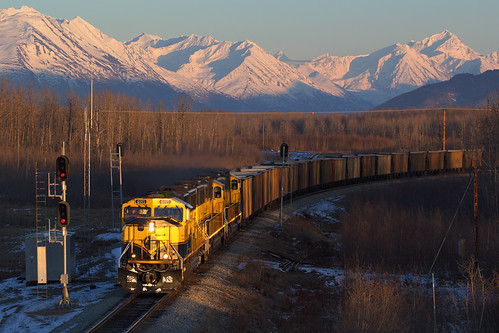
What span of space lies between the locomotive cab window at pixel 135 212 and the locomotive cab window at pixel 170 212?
33 cm

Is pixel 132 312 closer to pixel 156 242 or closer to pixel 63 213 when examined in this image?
pixel 156 242

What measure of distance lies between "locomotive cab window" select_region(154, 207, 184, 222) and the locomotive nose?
7.11 feet

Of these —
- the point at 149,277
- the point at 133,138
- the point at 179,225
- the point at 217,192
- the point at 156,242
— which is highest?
the point at 133,138

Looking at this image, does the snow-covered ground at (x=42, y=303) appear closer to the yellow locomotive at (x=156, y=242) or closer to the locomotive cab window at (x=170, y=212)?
the yellow locomotive at (x=156, y=242)

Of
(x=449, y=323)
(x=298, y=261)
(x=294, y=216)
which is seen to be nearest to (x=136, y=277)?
(x=449, y=323)

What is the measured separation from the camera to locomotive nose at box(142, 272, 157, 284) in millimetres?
23609

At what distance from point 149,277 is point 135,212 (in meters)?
2.46

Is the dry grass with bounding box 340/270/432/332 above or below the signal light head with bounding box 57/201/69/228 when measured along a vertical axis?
below

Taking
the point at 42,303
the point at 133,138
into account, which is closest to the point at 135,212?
the point at 42,303

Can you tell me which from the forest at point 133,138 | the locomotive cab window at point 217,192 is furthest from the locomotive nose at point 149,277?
the forest at point 133,138

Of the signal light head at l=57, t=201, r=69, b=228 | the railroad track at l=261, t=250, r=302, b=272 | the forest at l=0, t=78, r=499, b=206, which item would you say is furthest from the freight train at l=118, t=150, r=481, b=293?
the forest at l=0, t=78, r=499, b=206

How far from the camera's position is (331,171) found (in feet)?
246

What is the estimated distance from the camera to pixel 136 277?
23641 mm

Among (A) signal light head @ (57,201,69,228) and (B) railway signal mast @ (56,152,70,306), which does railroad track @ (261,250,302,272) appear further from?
(A) signal light head @ (57,201,69,228)
